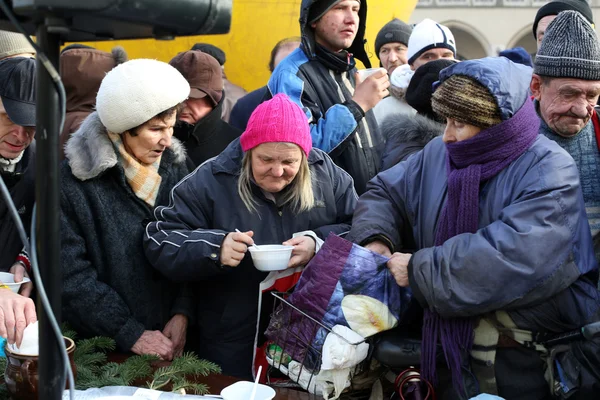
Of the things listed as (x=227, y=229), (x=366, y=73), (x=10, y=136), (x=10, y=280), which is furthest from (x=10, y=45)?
(x=366, y=73)

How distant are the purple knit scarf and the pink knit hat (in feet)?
2.50

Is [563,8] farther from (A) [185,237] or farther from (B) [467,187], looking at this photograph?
(A) [185,237]

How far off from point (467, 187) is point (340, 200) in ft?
2.99

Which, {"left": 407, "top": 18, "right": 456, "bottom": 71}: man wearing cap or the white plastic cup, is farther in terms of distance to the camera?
{"left": 407, "top": 18, "right": 456, "bottom": 71}: man wearing cap

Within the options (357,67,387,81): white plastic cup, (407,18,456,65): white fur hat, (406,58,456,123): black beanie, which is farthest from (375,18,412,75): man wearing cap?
(406,58,456,123): black beanie

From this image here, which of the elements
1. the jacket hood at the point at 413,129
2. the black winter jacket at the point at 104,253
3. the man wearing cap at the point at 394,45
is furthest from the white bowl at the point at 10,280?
the man wearing cap at the point at 394,45

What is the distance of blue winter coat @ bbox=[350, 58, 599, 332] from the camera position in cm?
248

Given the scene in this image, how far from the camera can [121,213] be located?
10.9 ft

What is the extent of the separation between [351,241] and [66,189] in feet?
4.05

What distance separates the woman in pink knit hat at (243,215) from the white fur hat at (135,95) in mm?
336

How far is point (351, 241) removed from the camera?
2.93 metres

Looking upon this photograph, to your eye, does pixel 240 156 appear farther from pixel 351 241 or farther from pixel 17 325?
pixel 17 325

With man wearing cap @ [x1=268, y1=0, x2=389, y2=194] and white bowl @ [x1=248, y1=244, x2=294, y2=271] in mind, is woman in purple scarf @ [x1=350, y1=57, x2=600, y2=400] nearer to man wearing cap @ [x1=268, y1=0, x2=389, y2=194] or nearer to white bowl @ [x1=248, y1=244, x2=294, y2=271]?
white bowl @ [x1=248, y1=244, x2=294, y2=271]

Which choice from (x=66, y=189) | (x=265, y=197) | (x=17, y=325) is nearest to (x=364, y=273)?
(x=265, y=197)
